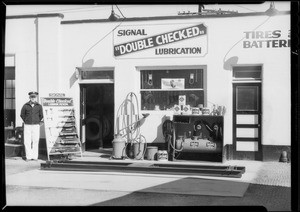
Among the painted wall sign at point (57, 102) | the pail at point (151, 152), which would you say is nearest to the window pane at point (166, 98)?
the pail at point (151, 152)

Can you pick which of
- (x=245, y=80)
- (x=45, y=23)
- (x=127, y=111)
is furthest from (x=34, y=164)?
(x=245, y=80)

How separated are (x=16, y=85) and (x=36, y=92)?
2.93 ft

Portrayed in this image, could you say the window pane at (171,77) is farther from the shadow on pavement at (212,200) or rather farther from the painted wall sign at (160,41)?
→ the shadow on pavement at (212,200)

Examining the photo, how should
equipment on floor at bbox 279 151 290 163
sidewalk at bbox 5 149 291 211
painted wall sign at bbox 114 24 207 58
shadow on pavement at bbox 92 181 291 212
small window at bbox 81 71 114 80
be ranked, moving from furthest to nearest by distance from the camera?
small window at bbox 81 71 114 80 → painted wall sign at bbox 114 24 207 58 → equipment on floor at bbox 279 151 290 163 → sidewalk at bbox 5 149 291 211 → shadow on pavement at bbox 92 181 291 212

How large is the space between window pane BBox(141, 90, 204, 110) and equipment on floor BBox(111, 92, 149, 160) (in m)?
0.29

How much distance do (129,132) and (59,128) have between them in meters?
1.82

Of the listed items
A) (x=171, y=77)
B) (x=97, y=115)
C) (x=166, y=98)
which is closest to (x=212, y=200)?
(x=166, y=98)

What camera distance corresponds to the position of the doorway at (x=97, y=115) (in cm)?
1284

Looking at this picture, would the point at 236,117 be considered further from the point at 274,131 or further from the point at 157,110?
the point at 157,110

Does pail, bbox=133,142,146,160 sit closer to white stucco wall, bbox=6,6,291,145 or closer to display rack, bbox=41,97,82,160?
white stucco wall, bbox=6,6,291,145

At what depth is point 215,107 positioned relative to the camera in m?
11.6

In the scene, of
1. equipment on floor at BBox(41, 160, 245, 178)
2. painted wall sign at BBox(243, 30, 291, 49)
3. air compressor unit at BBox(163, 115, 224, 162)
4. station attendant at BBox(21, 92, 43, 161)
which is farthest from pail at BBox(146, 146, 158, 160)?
painted wall sign at BBox(243, 30, 291, 49)

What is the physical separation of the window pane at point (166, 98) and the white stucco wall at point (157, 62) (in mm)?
252

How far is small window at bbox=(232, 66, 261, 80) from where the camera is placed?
38.0 ft
